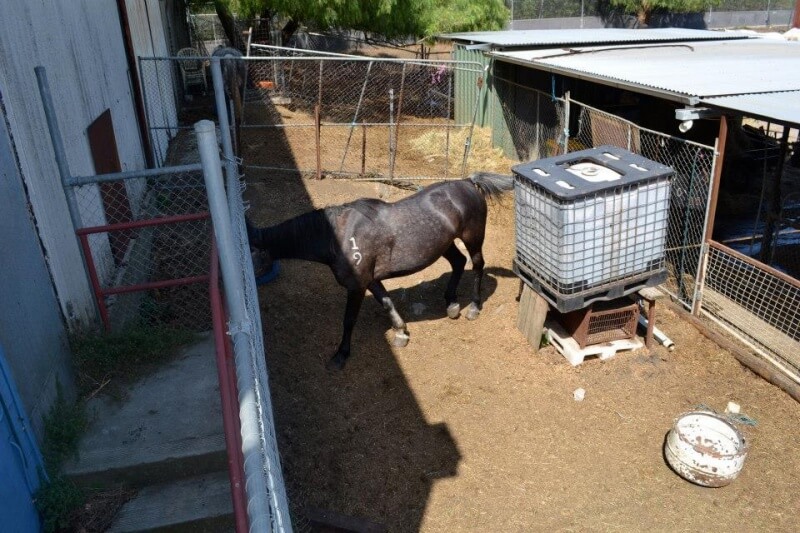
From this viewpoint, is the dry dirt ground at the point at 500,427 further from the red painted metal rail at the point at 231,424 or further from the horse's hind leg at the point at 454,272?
the red painted metal rail at the point at 231,424

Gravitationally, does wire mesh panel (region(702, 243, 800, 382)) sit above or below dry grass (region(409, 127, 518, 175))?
below

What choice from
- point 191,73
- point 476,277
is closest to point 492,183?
point 476,277

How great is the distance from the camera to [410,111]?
17.0 metres

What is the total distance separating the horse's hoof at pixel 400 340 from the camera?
20.8 feet

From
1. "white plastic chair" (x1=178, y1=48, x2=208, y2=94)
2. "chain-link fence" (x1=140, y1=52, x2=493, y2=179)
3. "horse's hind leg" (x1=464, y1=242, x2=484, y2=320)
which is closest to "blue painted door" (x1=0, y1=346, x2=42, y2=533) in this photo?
"horse's hind leg" (x1=464, y1=242, x2=484, y2=320)

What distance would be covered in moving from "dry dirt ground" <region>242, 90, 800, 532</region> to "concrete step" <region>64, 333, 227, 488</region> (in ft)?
2.83

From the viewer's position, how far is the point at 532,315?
626 cm

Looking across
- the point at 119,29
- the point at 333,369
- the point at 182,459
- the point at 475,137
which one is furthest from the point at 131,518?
the point at 475,137

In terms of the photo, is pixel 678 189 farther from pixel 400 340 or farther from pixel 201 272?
pixel 201 272

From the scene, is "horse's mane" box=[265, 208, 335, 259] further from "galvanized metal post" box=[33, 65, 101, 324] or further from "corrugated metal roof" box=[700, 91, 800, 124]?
"corrugated metal roof" box=[700, 91, 800, 124]

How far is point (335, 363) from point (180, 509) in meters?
2.48

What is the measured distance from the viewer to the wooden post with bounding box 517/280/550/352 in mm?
6094

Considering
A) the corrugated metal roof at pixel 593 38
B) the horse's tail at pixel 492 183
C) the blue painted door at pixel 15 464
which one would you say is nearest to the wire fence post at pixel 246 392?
the blue painted door at pixel 15 464

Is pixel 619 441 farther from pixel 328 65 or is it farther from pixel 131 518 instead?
pixel 328 65
